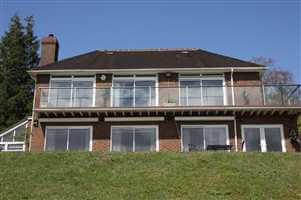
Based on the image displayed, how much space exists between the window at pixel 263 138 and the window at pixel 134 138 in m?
5.04

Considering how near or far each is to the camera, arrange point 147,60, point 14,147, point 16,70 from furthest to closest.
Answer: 1. point 16,70
2. point 147,60
3. point 14,147

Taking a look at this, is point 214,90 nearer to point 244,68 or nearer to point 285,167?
point 244,68

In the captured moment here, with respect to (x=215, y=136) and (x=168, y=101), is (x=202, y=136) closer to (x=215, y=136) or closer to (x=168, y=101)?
(x=215, y=136)

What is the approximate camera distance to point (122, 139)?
20.9 meters

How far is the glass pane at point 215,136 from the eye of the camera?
813 inches

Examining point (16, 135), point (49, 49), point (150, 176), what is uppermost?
point (49, 49)

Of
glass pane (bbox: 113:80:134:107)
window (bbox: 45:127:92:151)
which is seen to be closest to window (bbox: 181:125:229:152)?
glass pane (bbox: 113:80:134:107)

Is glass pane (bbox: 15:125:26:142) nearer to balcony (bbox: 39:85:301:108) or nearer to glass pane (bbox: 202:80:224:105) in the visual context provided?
balcony (bbox: 39:85:301:108)

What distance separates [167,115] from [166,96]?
1116mm

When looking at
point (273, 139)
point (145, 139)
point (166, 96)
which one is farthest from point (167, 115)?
point (273, 139)

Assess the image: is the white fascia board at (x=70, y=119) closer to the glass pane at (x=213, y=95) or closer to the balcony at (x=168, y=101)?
the balcony at (x=168, y=101)

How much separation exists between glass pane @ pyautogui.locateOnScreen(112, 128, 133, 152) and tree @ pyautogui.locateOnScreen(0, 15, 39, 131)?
1917 cm

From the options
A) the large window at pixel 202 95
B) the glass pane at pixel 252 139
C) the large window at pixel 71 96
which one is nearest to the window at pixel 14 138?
the large window at pixel 71 96

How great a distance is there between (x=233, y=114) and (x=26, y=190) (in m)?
12.4
